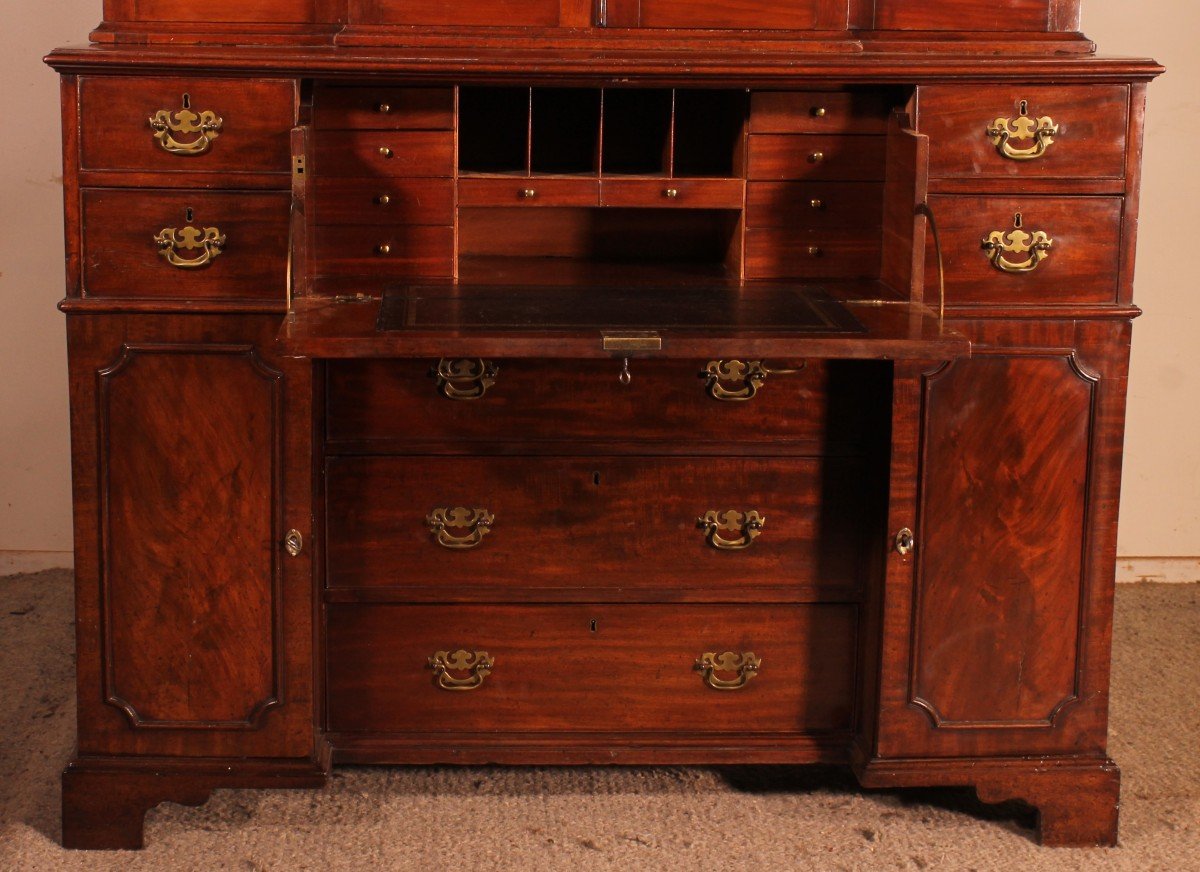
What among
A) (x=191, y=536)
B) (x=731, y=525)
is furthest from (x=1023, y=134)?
(x=191, y=536)

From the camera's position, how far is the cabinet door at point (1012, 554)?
2754 mm

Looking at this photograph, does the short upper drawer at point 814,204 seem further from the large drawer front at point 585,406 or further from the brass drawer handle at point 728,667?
the brass drawer handle at point 728,667

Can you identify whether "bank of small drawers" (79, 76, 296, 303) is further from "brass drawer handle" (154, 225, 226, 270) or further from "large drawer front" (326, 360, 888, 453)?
"large drawer front" (326, 360, 888, 453)

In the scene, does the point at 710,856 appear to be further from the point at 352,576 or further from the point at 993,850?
the point at 352,576

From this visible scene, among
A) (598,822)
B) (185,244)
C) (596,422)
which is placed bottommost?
(598,822)

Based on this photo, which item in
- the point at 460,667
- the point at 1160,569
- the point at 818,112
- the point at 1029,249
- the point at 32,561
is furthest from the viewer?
the point at 1160,569

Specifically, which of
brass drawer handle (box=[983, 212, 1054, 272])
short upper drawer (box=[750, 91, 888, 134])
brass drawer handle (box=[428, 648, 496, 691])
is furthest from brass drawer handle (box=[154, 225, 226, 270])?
brass drawer handle (box=[983, 212, 1054, 272])

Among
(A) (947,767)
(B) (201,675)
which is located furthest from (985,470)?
(B) (201,675)

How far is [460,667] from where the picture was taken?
2914mm

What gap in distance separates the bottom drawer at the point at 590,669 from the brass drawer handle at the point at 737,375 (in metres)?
0.39

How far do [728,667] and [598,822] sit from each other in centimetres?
36

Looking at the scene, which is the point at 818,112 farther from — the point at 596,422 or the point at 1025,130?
the point at 596,422

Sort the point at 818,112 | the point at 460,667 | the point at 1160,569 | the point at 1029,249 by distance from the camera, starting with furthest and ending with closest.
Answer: the point at 1160,569 → the point at 460,667 → the point at 818,112 → the point at 1029,249

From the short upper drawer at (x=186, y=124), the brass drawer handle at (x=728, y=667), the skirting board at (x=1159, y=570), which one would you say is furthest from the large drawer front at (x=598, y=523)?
the skirting board at (x=1159, y=570)
